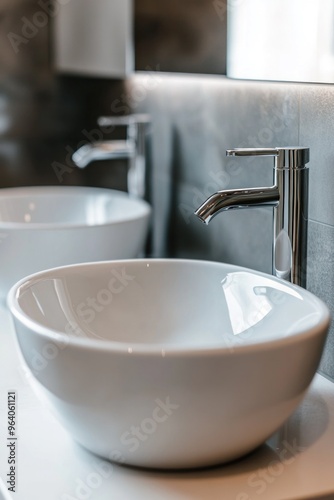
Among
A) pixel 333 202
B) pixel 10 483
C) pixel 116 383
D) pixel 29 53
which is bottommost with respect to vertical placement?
pixel 10 483

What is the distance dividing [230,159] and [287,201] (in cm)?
40

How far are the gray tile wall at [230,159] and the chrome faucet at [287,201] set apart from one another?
7 cm

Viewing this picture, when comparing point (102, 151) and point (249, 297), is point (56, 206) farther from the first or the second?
point (249, 297)

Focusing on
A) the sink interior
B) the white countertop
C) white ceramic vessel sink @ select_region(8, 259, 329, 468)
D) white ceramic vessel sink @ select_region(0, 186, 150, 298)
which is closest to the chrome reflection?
white ceramic vessel sink @ select_region(8, 259, 329, 468)

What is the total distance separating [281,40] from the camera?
1247 millimetres

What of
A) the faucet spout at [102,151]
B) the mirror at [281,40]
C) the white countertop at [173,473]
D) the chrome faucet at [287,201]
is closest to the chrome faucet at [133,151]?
the faucet spout at [102,151]

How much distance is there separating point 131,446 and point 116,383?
0.09 meters

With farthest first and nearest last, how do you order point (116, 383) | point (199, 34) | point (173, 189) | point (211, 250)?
point (173, 189)
point (211, 250)
point (199, 34)
point (116, 383)

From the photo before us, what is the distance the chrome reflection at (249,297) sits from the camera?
107 centimetres

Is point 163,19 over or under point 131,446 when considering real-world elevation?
over

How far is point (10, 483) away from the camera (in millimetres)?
893

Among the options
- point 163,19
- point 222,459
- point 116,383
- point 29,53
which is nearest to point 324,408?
point 222,459

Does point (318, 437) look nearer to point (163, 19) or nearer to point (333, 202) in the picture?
point (333, 202)

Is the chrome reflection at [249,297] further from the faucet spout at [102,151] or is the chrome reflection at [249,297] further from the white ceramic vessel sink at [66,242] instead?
the faucet spout at [102,151]
